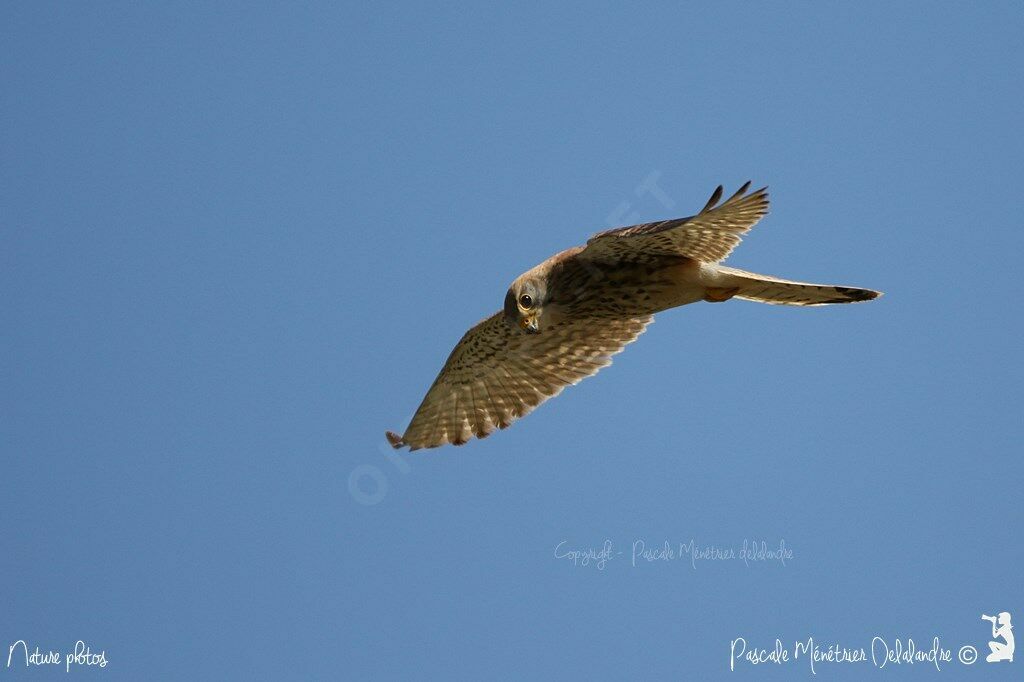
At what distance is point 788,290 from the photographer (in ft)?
30.0

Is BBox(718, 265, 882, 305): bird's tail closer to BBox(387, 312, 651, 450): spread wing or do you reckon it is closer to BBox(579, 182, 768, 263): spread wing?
BBox(579, 182, 768, 263): spread wing

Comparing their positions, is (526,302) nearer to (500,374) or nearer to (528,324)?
(528,324)

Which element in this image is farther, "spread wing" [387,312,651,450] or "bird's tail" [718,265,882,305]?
"spread wing" [387,312,651,450]

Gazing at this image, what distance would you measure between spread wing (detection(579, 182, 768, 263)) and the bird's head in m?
0.44

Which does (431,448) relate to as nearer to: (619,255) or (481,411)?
(481,411)

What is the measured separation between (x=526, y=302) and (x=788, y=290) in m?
1.94

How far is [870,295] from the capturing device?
9.02m

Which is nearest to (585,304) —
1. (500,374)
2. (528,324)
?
(528,324)

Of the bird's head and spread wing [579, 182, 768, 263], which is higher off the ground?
spread wing [579, 182, 768, 263]

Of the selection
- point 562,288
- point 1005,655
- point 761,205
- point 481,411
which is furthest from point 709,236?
point 1005,655

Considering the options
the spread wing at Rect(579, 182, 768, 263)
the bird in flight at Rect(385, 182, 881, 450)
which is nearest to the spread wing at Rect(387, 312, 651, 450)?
the bird in flight at Rect(385, 182, 881, 450)

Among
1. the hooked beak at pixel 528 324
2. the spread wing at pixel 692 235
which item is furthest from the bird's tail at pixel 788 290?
the hooked beak at pixel 528 324

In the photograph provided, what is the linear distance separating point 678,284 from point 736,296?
45 cm

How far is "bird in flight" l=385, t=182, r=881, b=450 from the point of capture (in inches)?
357
